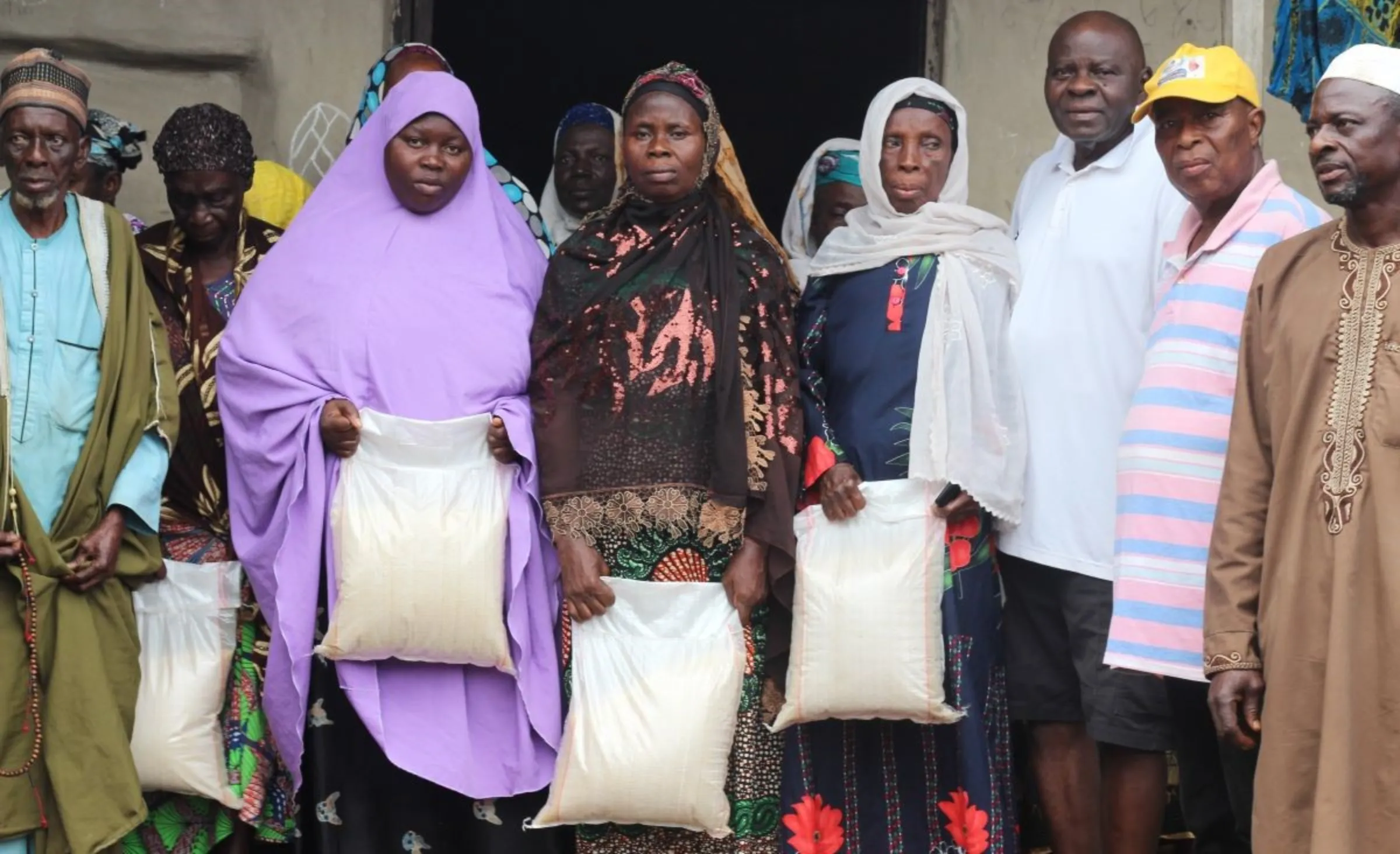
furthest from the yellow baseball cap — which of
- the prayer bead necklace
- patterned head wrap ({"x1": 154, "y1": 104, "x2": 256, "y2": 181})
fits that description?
the prayer bead necklace

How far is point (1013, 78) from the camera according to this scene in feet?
21.4

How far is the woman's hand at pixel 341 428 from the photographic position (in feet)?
15.5

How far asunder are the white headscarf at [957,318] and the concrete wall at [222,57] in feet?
7.07

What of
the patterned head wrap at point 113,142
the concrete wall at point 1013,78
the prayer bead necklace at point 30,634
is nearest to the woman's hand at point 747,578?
the prayer bead necklace at point 30,634

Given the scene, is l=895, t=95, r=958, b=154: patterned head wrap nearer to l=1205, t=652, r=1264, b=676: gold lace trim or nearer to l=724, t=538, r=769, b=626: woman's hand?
l=724, t=538, r=769, b=626: woman's hand

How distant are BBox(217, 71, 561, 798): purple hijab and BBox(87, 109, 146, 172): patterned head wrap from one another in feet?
3.44

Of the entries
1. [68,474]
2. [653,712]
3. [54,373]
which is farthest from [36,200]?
[653,712]

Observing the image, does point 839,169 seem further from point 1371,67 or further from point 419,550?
point 1371,67

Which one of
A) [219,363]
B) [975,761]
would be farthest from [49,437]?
[975,761]

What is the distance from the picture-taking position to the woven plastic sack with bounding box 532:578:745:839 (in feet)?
14.9

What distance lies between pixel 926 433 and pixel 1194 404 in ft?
2.44

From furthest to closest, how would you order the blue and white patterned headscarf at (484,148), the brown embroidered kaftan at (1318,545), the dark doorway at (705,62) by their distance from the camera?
the dark doorway at (705,62) → the blue and white patterned headscarf at (484,148) → the brown embroidered kaftan at (1318,545)

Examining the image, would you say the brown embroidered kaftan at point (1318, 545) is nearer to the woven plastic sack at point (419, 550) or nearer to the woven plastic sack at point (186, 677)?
the woven plastic sack at point (419, 550)

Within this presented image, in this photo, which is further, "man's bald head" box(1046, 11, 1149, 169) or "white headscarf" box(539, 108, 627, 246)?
"white headscarf" box(539, 108, 627, 246)
